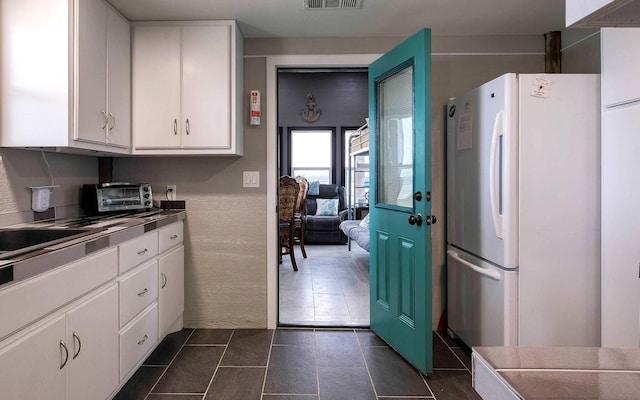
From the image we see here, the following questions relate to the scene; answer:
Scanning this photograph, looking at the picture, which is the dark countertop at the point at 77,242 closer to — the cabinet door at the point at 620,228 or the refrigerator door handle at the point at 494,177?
the refrigerator door handle at the point at 494,177

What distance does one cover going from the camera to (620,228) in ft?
5.59

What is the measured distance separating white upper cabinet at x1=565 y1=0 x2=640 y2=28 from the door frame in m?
2.24

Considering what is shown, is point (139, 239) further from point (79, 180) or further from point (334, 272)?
point (334, 272)

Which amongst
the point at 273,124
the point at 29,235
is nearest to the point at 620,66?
the point at 273,124

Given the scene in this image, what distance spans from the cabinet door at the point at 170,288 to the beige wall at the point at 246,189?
0.42 feet

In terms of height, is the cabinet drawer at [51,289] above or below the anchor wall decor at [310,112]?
below

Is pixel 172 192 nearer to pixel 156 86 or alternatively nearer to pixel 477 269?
pixel 156 86

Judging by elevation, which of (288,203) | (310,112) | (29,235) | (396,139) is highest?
(310,112)

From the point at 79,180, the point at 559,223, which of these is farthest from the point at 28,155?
the point at 559,223

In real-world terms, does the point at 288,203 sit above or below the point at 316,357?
above

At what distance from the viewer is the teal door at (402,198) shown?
2.05 m

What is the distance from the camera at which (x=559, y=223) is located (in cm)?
194

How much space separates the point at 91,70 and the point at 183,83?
1.87ft

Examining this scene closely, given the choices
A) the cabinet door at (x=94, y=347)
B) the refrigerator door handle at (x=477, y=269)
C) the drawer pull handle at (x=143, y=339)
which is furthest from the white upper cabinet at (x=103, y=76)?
the refrigerator door handle at (x=477, y=269)
